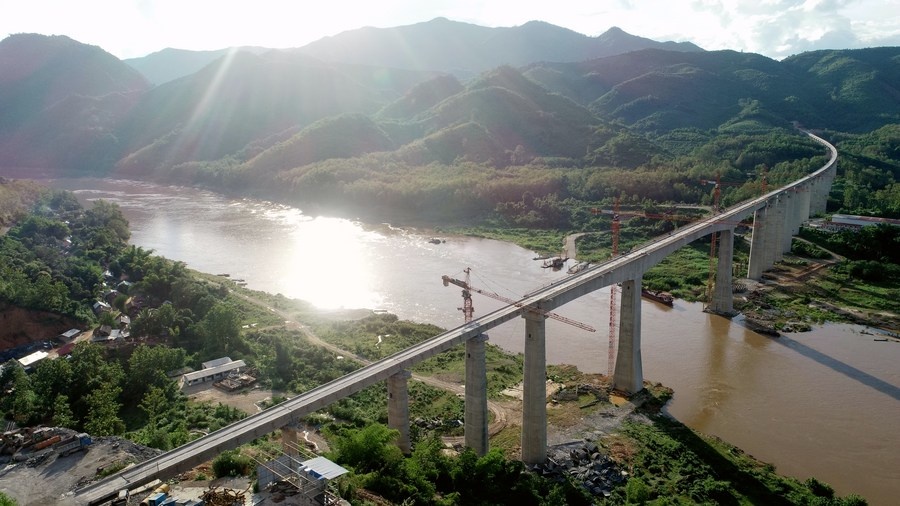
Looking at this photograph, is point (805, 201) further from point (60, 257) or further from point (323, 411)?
point (60, 257)

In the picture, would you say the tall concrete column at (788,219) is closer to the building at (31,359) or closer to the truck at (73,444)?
the truck at (73,444)

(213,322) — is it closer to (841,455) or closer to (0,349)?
(0,349)

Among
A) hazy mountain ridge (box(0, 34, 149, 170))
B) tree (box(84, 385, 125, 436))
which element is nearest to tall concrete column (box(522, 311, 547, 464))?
tree (box(84, 385, 125, 436))

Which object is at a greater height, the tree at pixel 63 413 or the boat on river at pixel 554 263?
the tree at pixel 63 413

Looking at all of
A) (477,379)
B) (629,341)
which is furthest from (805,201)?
(477,379)

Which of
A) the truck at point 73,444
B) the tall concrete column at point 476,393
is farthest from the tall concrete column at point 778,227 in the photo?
the truck at point 73,444
